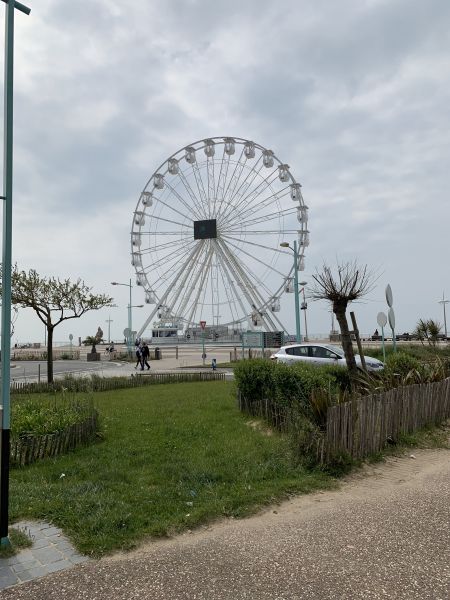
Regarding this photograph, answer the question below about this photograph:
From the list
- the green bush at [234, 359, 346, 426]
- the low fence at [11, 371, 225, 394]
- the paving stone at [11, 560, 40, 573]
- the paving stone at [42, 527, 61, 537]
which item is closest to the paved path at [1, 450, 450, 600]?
the paving stone at [11, 560, 40, 573]

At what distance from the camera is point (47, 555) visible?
4086 mm

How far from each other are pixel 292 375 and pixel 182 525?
182 inches

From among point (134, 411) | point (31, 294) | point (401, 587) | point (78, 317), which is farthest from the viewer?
point (78, 317)

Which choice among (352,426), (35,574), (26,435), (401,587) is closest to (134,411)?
(26,435)

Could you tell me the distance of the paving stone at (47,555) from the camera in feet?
13.1

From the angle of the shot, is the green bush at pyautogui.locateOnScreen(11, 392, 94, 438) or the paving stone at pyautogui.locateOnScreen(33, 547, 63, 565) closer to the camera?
the paving stone at pyautogui.locateOnScreen(33, 547, 63, 565)

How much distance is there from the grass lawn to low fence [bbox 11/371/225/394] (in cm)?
681

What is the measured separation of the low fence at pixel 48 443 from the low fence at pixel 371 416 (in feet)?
10.7

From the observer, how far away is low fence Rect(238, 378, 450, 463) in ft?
21.6

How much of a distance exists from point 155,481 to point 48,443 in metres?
2.15

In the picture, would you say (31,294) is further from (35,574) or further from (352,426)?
(35,574)

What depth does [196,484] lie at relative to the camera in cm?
582

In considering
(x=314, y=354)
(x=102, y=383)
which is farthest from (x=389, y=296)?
(x=102, y=383)

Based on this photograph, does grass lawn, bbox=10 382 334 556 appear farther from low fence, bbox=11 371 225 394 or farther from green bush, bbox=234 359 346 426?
low fence, bbox=11 371 225 394
